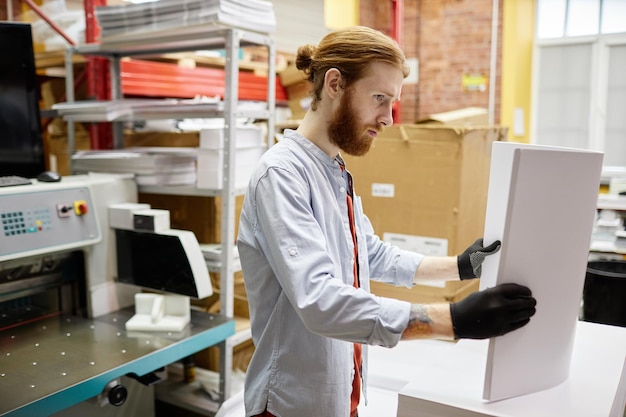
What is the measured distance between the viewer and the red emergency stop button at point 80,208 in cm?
197

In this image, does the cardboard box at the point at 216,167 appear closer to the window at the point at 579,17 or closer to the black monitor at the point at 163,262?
the black monitor at the point at 163,262

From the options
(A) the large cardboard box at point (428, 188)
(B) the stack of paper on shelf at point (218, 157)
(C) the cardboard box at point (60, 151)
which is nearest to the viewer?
(A) the large cardboard box at point (428, 188)

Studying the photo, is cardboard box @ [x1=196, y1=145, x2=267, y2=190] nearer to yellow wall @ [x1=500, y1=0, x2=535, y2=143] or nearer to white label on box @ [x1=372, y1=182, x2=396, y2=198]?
white label on box @ [x1=372, y1=182, x2=396, y2=198]

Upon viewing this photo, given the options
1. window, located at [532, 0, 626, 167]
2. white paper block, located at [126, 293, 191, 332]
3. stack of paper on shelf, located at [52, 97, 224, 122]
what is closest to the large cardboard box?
stack of paper on shelf, located at [52, 97, 224, 122]

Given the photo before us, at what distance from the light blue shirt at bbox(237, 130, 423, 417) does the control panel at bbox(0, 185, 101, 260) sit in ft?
2.95

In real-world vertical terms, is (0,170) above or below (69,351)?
above

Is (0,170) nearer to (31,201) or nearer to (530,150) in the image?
(31,201)

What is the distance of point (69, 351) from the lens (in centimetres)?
177

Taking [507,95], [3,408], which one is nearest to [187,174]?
[3,408]

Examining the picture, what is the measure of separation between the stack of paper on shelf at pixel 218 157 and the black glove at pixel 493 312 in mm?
1358

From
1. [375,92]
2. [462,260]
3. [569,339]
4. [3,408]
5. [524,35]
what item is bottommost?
[3,408]

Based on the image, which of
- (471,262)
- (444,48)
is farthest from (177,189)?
(444,48)

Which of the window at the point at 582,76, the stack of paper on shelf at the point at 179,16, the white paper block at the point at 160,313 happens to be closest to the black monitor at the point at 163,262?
the white paper block at the point at 160,313

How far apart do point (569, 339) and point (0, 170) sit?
1878 millimetres
